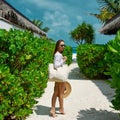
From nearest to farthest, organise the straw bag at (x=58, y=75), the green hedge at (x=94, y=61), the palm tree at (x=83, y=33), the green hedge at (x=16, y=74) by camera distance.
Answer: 1. the green hedge at (x=16, y=74)
2. the straw bag at (x=58, y=75)
3. the green hedge at (x=94, y=61)
4. the palm tree at (x=83, y=33)

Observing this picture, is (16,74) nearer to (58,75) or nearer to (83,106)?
(58,75)

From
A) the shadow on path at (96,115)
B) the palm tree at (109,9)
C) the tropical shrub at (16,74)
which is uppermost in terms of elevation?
the palm tree at (109,9)

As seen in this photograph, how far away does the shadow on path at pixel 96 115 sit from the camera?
7.10 m

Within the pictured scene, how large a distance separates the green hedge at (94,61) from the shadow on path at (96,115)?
262 inches

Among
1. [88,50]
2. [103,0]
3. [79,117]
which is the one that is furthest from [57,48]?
[103,0]

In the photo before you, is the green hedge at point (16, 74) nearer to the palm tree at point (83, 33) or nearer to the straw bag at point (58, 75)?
the straw bag at point (58, 75)

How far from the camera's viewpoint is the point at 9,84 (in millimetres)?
5168

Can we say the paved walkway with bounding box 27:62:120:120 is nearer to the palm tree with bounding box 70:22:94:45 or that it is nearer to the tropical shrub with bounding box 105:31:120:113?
the tropical shrub with bounding box 105:31:120:113

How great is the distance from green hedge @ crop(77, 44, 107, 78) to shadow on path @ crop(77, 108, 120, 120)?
666 cm

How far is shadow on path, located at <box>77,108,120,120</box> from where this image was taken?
7.10m

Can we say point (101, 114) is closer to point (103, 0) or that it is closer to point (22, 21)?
point (22, 21)

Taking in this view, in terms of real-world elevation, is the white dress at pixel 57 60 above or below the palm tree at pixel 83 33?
below

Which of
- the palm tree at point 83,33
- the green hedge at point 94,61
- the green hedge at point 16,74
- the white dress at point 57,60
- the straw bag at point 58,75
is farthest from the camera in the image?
the palm tree at point 83,33

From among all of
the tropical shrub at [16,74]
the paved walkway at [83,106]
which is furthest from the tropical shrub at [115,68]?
the tropical shrub at [16,74]
